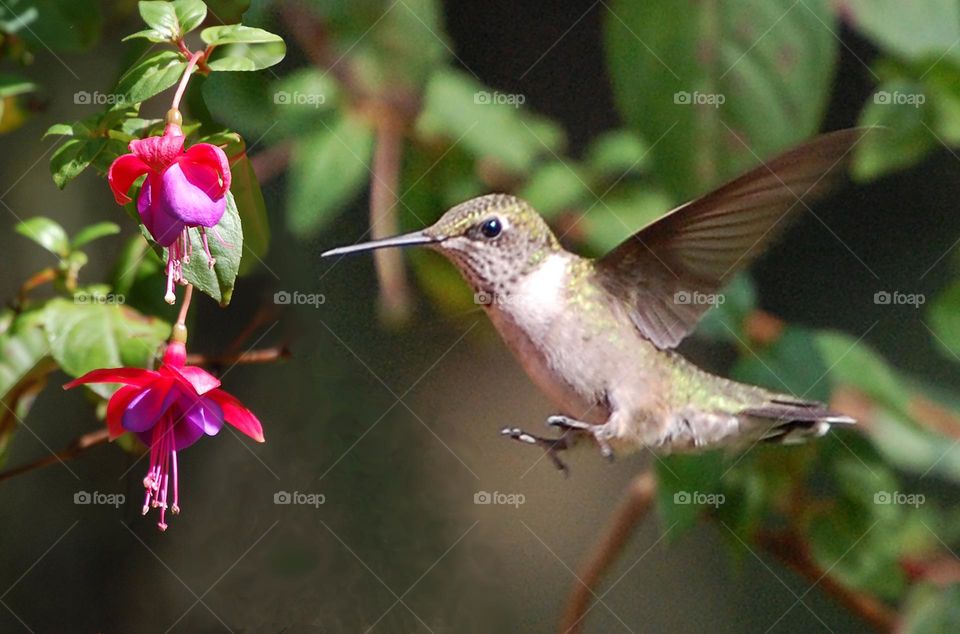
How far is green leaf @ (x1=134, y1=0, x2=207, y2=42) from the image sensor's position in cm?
87

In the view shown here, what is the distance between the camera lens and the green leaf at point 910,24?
45.1 inches

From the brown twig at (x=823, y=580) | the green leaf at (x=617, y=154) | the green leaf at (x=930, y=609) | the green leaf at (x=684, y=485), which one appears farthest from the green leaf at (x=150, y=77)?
the green leaf at (x=930, y=609)

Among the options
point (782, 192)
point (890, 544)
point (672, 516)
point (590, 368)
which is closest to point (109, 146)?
point (590, 368)

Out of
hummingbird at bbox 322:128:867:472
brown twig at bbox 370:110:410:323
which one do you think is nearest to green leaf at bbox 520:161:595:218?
brown twig at bbox 370:110:410:323

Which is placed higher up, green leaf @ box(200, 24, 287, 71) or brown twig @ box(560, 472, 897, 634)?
green leaf @ box(200, 24, 287, 71)

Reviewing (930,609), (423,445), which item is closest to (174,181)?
(423,445)

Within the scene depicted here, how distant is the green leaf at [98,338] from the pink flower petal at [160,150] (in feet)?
1.04

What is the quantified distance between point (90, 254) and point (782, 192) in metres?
0.88

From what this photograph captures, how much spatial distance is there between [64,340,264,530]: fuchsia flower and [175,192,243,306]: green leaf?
65mm

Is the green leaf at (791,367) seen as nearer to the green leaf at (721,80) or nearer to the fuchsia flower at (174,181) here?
the green leaf at (721,80)

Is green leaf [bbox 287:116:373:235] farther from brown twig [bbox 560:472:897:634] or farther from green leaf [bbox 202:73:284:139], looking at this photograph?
brown twig [bbox 560:472:897:634]

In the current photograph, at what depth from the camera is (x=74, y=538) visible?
1.39 metres

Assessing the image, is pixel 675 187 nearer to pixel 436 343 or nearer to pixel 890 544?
pixel 436 343

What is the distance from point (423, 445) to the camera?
4.21 feet
